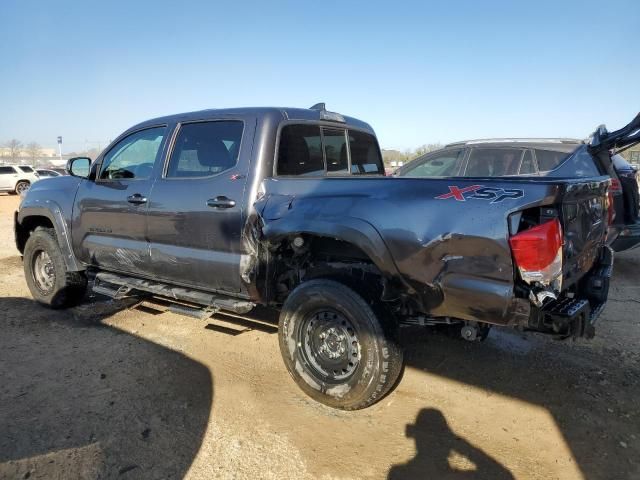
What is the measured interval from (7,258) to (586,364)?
8.49 m

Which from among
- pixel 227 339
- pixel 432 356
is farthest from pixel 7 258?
pixel 432 356

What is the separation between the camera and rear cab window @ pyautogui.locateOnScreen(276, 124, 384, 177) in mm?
3582

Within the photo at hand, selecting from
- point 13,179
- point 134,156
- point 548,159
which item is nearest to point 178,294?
point 134,156

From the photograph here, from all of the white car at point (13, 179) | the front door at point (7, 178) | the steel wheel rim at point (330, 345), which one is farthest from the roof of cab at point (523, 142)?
the front door at point (7, 178)

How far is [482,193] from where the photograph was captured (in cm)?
244

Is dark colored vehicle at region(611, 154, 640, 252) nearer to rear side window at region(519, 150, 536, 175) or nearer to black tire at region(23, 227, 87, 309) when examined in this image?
rear side window at region(519, 150, 536, 175)

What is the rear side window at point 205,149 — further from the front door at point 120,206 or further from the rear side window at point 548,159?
the rear side window at point 548,159

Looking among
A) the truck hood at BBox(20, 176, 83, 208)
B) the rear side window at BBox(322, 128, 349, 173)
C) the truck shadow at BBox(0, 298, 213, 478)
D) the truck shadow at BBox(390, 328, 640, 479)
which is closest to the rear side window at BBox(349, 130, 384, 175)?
the rear side window at BBox(322, 128, 349, 173)

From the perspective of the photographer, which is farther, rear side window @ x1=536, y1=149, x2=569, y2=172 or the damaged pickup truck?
rear side window @ x1=536, y1=149, x2=569, y2=172

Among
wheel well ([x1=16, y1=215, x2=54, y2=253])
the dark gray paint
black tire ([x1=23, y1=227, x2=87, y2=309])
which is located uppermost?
the dark gray paint

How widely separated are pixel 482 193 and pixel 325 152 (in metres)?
1.85

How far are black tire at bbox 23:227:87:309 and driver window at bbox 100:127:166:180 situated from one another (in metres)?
1.12

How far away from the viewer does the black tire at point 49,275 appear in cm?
490

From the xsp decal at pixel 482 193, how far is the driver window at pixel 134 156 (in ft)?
8.84
